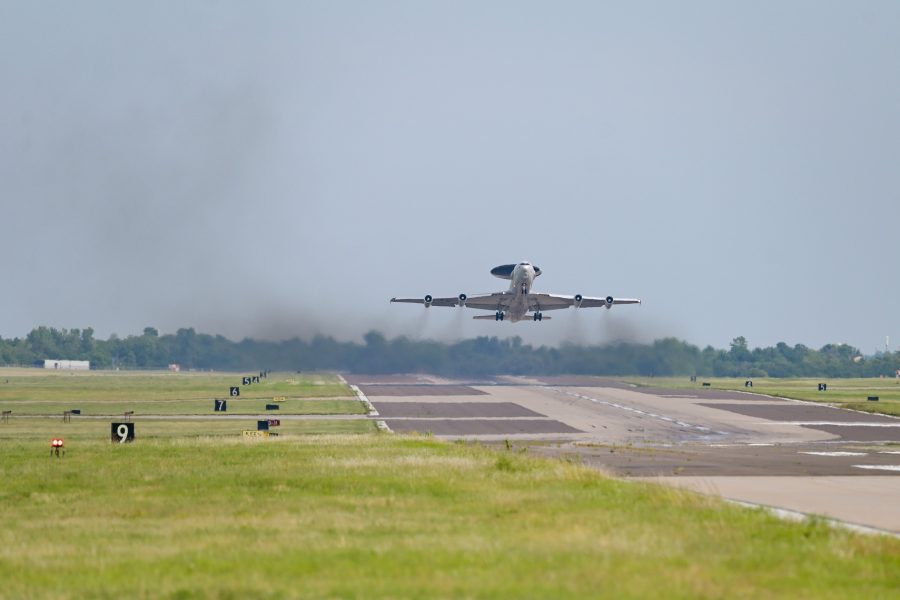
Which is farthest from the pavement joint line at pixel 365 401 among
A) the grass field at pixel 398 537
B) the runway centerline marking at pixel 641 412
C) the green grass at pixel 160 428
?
the grass field at pixel 398 537

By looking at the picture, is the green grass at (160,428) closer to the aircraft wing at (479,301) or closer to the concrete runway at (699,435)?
the concrete runway at (699,435)

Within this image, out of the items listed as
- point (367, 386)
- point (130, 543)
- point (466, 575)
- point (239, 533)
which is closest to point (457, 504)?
point (239, 533)

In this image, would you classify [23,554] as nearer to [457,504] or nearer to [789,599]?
[457,504]

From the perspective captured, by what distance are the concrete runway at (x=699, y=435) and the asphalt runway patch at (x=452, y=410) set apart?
0.06 m

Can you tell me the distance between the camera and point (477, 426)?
6456 cm

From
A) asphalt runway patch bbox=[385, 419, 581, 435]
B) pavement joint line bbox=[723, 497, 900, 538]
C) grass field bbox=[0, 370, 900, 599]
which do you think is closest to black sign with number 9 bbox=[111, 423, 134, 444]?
grass field bbox=[0, 370, 900, 599]

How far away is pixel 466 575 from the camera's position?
51.6ft

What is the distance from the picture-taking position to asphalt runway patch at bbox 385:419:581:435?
60284 millimetres

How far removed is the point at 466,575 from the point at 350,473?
1555 centimetres

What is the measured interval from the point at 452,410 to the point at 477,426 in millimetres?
14812

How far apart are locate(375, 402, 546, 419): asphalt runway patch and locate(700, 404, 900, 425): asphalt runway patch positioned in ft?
47.0

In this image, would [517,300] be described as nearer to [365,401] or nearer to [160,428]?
[365,401]

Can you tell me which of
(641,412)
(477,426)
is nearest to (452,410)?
(641,412)

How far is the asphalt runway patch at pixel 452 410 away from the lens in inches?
2918
